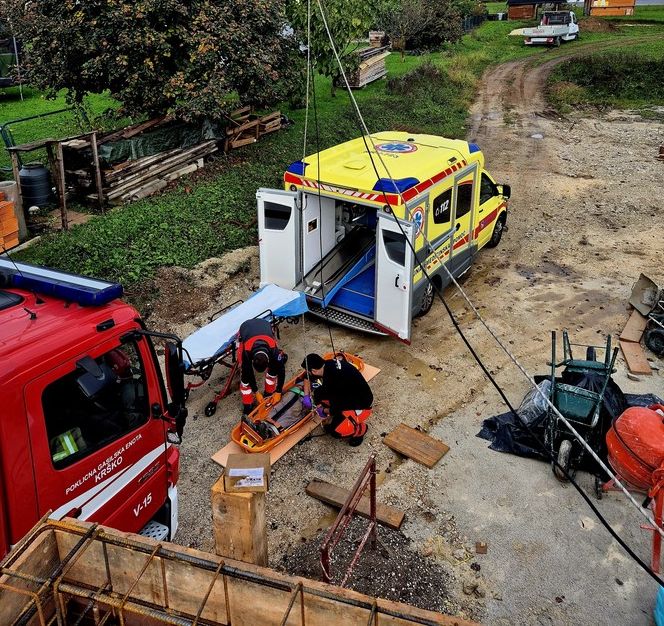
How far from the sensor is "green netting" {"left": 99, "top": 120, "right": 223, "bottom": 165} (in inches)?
582

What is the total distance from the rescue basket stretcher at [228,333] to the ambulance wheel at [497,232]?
5797mm

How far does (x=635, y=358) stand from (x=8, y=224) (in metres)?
Result: 11.5

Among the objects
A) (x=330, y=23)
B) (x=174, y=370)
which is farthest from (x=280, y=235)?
(x=330, y=23)

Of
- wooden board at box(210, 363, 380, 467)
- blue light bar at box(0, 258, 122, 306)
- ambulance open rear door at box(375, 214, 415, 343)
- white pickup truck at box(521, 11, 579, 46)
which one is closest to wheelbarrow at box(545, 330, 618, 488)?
ambulance open rear door at box(375, 214, 415, 343)

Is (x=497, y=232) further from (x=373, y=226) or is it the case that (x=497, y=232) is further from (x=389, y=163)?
(x=389, y=163)

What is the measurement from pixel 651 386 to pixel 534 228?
265 inches

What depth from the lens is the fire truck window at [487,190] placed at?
13.0 metres

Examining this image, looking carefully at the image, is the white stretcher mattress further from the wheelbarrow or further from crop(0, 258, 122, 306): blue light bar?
the wheelbarrow

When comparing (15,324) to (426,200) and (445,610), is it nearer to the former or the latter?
(445,610)

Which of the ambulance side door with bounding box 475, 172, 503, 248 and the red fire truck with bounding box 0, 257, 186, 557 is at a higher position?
the red fire truck with bounding box 0, 257, 186, 557

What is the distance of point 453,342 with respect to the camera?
35.4ft

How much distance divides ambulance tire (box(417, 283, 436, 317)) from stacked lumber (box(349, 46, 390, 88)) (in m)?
15.7

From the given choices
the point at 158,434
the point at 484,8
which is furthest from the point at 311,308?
the point at 484,8

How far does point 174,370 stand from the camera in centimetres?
532
